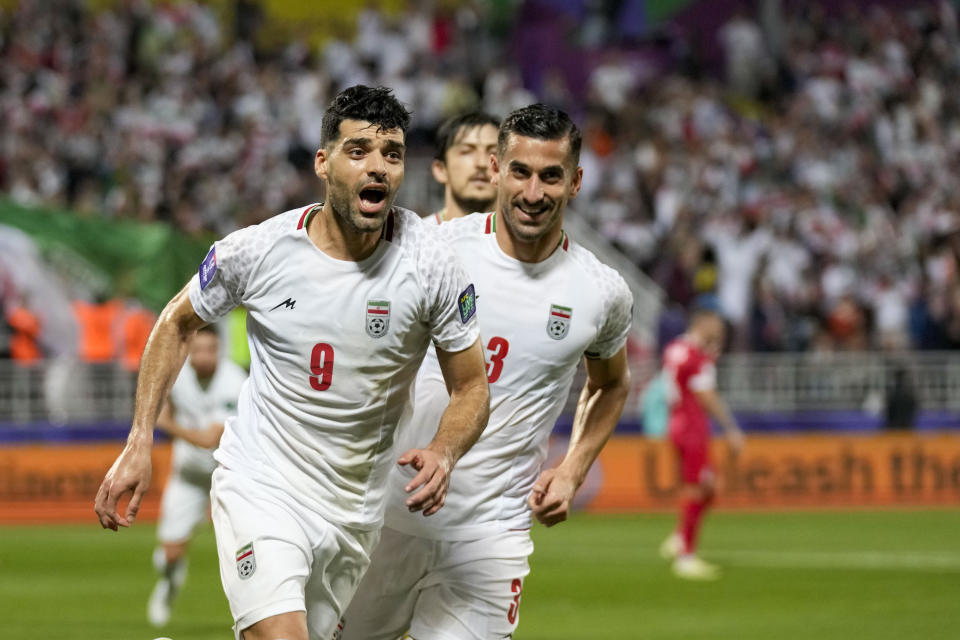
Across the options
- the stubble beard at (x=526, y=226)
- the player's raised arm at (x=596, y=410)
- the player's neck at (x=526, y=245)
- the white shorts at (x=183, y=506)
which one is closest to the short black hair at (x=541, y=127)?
the stubble beard at (x=526, y=226)

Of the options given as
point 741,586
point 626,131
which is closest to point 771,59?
point 626,131

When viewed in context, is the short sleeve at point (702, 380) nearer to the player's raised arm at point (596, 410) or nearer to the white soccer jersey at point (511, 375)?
the player's raised arm at point (596, 410)

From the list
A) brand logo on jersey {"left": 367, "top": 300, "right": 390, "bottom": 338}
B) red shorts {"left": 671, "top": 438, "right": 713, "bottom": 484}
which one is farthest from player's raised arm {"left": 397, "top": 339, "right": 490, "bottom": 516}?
red shorts {"left": 671, "top": 438, "right": 713, "bottom": 484}

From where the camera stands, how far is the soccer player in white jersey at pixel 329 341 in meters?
6.05

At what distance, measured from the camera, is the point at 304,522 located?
241 inches

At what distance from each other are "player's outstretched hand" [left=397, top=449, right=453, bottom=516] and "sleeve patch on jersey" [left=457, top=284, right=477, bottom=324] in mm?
569

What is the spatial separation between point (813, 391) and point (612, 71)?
27.4ft

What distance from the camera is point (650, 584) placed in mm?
14266

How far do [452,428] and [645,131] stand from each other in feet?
68.6

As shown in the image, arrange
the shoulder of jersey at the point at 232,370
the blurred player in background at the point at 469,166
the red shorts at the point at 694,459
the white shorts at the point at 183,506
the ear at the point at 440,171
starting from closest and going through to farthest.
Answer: the blurred player in background at the point at 469,166
the ear at the point at 440,171
the white shorts at the point at 183,506
the shoulder of jersey at the point at 232,370
the red shorts at the point at 694,459

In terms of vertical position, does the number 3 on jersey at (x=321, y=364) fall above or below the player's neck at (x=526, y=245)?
below

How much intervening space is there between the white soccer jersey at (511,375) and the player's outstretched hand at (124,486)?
1.24 m

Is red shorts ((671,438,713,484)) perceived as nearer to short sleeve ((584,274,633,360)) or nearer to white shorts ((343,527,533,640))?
short sleeve ((584,274,633,360))

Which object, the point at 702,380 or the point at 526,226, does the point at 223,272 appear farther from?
the point at 702,380
